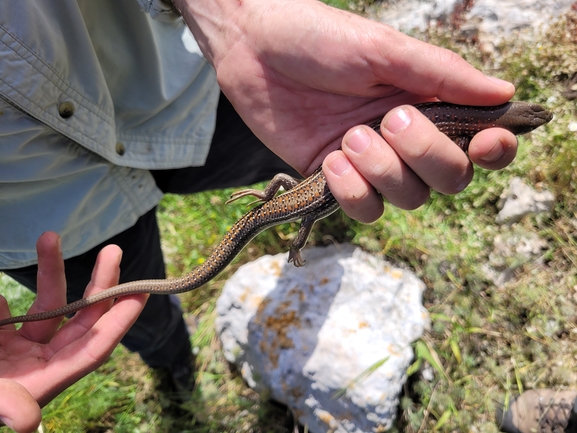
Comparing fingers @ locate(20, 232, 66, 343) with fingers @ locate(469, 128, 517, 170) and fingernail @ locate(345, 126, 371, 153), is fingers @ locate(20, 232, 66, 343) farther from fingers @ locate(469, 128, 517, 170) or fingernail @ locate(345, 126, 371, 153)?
fingers @ locate(469, 128, 517, 170)

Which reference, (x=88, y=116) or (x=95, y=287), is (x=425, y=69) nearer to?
(x=88, y=116)

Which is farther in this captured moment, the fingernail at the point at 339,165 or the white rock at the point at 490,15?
the white rock at the point at 490,15

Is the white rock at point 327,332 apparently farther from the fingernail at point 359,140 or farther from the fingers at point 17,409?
the fingers at point 17,409

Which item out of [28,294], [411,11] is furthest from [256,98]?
[411,11]

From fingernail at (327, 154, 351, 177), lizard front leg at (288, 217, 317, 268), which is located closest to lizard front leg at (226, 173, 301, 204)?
lizard front leg at (288, 217, 317, 268)

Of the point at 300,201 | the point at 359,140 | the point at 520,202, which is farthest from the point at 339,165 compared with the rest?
the point at 520,202

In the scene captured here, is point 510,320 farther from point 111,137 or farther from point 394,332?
point 111,137

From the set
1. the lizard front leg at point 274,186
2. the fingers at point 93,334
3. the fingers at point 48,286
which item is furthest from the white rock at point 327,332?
the fingers at point 48,286
